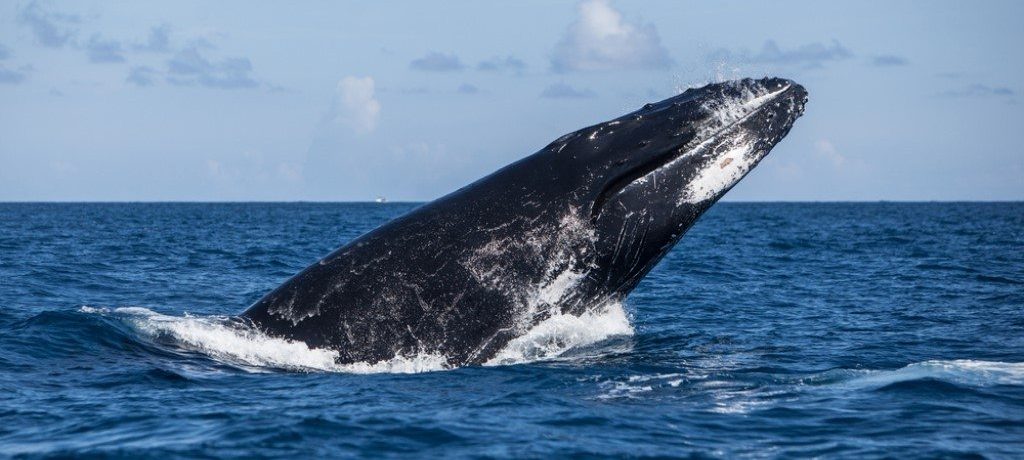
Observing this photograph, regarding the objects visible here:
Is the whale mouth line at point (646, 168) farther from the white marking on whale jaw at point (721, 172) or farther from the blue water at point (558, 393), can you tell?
the blue water at point (558, 393)

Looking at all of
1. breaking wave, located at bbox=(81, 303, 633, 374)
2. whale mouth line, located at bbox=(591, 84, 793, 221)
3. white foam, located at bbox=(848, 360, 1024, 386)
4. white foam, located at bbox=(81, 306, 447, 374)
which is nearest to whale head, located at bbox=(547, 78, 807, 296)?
whale mouth line, located at bbox=(591, 84, 793, 221)

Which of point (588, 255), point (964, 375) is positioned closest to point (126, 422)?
point (588, 255)

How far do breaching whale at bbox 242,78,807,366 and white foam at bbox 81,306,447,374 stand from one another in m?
0.09

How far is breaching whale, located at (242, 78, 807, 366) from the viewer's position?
10812 mm

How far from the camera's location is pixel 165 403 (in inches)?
393

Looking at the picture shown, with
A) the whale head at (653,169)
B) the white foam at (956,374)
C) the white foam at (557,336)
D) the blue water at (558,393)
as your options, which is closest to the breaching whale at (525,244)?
the whale head at (653,169)

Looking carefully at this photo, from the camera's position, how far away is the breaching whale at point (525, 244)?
10812 millimetres

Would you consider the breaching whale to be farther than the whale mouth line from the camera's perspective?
No

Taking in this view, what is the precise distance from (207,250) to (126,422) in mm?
29311

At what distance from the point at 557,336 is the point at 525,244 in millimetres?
1280

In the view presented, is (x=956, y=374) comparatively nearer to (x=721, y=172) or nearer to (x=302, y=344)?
(x=721, y=172)

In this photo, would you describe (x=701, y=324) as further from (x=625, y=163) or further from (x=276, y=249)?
(x=276, y=249)

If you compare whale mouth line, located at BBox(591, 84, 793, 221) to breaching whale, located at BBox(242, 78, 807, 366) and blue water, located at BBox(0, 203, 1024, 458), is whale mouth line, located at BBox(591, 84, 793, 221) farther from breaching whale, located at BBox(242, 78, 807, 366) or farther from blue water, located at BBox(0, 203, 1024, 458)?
blue water, located at BBox(0, 203, 1024, 458)

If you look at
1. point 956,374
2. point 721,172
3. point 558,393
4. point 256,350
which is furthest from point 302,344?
point 956,374
